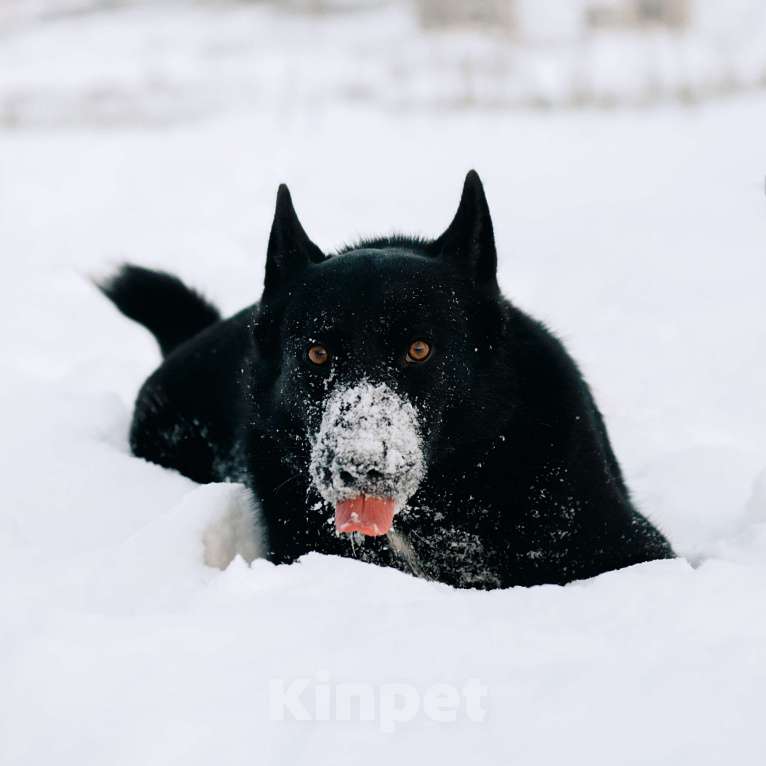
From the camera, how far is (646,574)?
209cm

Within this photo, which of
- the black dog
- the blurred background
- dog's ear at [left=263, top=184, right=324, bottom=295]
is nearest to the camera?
the black dog

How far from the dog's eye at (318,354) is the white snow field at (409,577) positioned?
23.1 inches

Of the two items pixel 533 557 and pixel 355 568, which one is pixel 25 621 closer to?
pixel 355 568

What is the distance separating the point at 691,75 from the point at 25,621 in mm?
12190

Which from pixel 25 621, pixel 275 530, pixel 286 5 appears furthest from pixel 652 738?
pixel 286 5

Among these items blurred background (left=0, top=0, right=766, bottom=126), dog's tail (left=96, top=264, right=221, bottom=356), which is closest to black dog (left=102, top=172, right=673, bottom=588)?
dog's tail (left=96, top=264, right=221, bottom=356)

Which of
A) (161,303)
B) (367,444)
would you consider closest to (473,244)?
(367,444)

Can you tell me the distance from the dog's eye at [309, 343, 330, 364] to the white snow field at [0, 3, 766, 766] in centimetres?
59

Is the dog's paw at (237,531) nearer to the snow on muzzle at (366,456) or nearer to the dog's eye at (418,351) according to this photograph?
the snow on muzzle at (366,456)

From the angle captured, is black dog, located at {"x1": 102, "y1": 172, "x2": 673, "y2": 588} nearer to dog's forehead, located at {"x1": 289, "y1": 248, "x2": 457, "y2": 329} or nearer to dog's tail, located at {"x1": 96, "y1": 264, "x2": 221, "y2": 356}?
dog's forehead, located at {"x1": 289, "y1": 248, "x2": 457, "y2": 329}

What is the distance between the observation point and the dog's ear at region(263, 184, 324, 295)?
110 inches

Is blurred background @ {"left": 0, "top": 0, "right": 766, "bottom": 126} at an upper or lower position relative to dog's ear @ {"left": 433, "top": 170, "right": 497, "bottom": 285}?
upper

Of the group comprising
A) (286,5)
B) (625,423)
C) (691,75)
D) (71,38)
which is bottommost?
(625,423)

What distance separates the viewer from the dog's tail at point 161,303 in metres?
4.36
